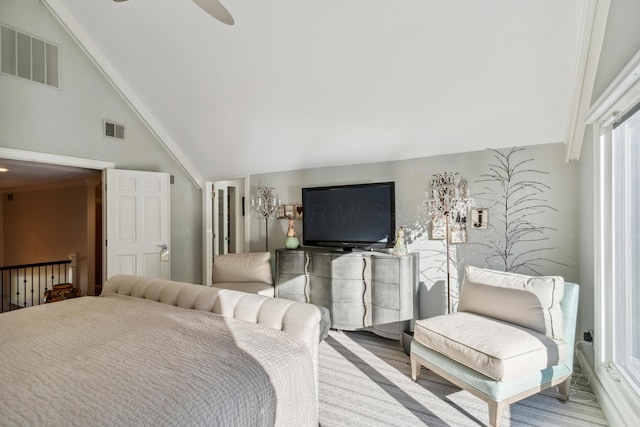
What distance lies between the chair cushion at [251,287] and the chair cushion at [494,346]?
1853 millimetres

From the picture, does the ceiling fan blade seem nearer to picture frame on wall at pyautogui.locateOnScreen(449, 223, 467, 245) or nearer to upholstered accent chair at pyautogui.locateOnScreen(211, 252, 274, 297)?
upholstered accent chair at pyautogui.locateOnScreen(211, 252, 274, 297)

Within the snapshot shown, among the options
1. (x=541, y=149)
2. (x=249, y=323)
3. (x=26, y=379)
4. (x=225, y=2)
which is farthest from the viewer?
(x=541, y=149)

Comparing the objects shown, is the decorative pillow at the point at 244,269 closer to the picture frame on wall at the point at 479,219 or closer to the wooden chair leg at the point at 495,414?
the picture frame on wall at the point at 479,219

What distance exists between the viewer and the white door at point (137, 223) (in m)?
3.82

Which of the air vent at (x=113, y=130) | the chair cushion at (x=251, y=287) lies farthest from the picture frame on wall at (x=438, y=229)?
the air vent at (x=113, y=130)

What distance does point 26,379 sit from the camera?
1.09m

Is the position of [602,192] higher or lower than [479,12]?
lower

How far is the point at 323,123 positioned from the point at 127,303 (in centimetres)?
242

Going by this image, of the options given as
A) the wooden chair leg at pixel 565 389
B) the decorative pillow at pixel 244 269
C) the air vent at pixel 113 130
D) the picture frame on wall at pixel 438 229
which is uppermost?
the air vent at pixel 113 130

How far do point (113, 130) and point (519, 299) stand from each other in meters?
4.80

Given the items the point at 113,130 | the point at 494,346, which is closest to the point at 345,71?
the point at 494,346

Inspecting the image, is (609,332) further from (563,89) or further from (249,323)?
(249,323)

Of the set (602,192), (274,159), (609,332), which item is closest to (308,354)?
(609,332)

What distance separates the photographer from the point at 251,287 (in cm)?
352
